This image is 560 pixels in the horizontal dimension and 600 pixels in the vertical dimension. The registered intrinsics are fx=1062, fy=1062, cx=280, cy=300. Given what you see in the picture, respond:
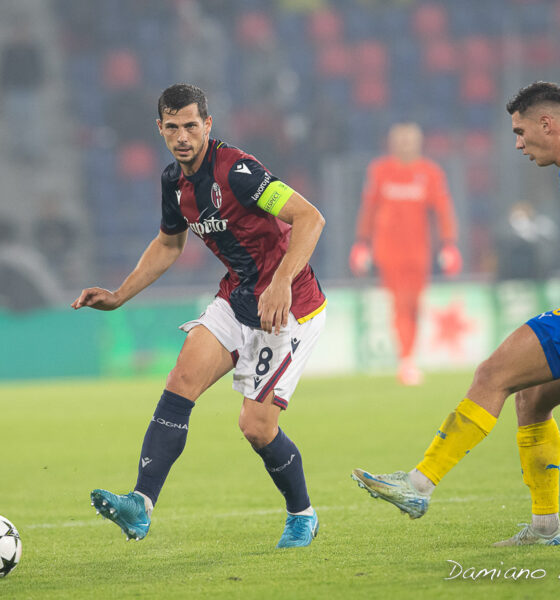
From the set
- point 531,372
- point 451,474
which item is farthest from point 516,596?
point 451,474

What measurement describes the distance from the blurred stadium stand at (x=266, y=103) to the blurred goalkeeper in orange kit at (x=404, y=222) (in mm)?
2501

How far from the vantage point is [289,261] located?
12.0 feet

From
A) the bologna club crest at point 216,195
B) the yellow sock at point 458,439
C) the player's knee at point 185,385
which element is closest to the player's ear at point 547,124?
the yellow sock at point 458,439

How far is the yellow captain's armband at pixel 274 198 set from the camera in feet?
12.4

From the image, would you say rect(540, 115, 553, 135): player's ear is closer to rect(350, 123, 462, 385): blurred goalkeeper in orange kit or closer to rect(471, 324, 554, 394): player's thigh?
rect(471, 324, 554, 394): player's thigh

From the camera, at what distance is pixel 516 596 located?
9.70ft

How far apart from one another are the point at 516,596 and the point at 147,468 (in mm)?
1411

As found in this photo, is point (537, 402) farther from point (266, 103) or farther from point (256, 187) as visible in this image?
point (266, 103)

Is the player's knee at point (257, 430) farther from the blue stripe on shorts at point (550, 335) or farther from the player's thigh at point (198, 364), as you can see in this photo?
the blue stripe on shorts at point (550, 335)

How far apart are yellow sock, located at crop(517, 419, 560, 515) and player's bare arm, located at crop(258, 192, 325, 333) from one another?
96 cm

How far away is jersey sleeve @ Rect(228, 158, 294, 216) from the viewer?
3.79 m

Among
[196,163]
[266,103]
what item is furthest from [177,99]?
[266,103]

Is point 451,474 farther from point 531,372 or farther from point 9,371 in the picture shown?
point 9,371

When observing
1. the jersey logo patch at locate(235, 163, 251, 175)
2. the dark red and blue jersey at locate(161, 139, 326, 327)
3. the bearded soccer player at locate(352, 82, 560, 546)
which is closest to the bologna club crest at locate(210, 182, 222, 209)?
the dark red and blue jersey at locate(161, 139, 326, 327)
